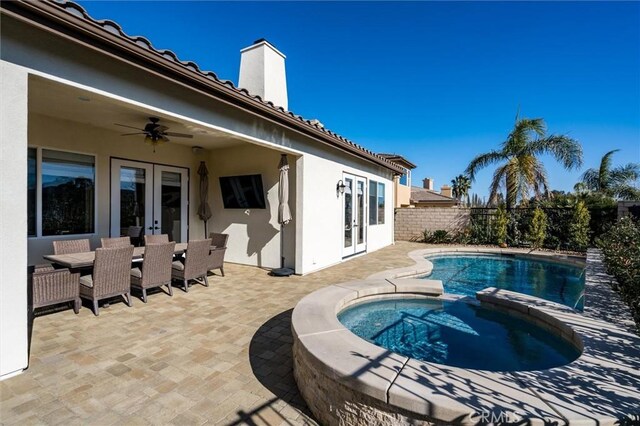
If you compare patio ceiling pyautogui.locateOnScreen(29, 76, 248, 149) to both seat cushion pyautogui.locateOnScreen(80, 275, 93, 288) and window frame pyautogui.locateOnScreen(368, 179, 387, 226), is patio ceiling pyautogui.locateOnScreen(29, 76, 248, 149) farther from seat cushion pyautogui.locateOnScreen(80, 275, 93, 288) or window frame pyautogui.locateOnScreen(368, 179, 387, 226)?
window frame pyautogui.locateOnScreen(368, 179, 387, 226)

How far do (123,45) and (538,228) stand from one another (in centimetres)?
1679

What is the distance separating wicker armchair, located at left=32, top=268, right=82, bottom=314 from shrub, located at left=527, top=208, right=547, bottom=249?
17.0 m

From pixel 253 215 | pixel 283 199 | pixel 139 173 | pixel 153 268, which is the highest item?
pixel 139 173

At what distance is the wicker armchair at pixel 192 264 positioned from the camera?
21.1 ft

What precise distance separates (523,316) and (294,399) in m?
4.35

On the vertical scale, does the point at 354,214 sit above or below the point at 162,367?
above

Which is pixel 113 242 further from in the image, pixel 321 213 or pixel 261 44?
pixel 261 44

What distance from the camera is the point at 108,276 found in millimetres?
5137

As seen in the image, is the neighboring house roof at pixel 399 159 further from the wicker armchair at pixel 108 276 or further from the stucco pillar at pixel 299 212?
the wicker armchair at pixel 108 276

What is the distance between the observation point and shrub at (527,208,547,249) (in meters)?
14.1

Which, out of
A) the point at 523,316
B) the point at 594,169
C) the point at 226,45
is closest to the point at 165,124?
the point at 226,45

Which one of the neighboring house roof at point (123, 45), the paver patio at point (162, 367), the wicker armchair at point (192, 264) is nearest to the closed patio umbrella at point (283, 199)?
the neighboring house roof at point (123, 45)

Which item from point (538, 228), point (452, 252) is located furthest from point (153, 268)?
point (538, 228)

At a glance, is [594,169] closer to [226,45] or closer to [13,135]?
[226,45]
